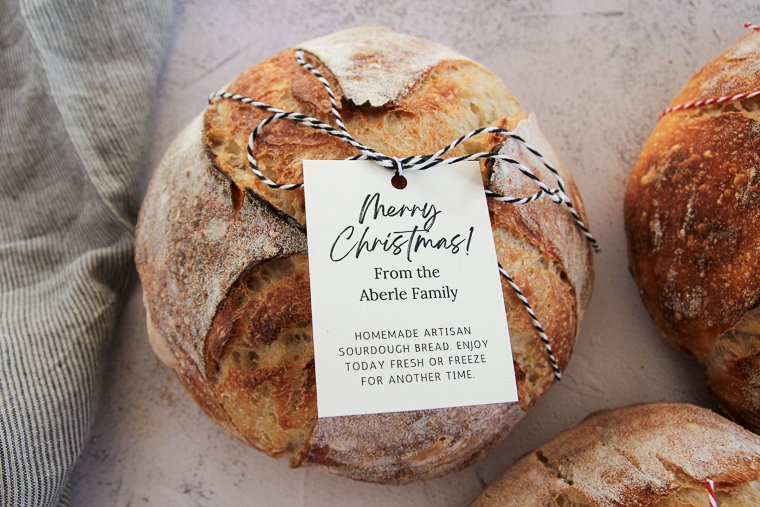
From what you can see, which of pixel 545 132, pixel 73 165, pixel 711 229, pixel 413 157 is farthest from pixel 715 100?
pixel 73 165

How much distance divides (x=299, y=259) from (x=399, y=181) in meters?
0.17

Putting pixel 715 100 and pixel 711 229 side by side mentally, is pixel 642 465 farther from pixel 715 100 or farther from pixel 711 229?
pixel 715 100

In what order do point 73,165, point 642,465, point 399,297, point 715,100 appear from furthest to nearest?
point 73,165 → point 715,100 → point 642,465 → point 399,297

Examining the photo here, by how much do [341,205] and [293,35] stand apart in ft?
2.59

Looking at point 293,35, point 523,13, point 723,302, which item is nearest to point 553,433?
point 723,302

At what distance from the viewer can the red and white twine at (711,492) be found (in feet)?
2.92

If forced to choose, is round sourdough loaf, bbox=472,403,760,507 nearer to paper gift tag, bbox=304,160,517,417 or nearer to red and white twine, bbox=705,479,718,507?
red and white twine, bbox=705,479,718,507

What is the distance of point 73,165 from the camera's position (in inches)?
52.4

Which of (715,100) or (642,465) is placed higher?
(715,100)

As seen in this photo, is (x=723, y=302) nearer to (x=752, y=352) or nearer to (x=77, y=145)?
(x=752, y=352)

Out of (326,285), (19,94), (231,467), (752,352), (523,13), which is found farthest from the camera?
(523,13)

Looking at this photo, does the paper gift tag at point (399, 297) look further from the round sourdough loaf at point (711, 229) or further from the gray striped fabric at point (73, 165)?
the gray striped fabric at point (73, 165)

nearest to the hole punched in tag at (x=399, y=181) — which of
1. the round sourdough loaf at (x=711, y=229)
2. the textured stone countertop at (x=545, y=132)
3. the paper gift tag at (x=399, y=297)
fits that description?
the paper gift tag at (x=399, y=297)

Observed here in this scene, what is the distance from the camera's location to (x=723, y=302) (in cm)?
103
